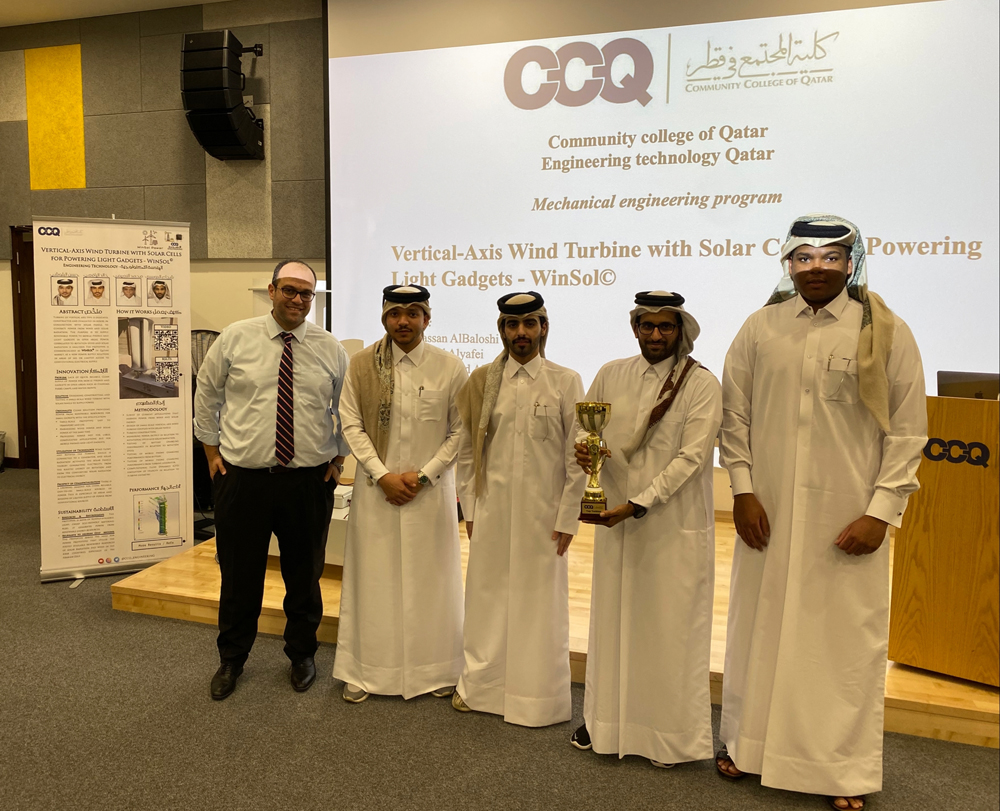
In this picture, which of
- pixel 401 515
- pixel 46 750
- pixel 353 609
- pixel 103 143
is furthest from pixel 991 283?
pixel 103 143

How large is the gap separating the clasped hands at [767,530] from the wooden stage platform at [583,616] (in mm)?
891

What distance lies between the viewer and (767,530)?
88.6 inches

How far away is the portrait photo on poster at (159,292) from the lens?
436 cm

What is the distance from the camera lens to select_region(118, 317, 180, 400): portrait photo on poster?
170 inches

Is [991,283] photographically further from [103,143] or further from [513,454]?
[103,143]

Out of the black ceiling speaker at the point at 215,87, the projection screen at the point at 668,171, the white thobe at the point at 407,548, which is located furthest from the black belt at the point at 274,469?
the black ceiling speaker at the point at 215,87

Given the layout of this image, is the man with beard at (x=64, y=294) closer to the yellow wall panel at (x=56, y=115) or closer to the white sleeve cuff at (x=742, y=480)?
the yellow wall panel at (x=56, y=115)

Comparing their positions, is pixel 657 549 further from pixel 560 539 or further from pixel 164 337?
pixel 164 337

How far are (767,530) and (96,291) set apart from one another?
13.0 feet

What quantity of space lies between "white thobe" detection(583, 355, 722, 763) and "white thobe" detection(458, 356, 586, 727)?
20 centimetres

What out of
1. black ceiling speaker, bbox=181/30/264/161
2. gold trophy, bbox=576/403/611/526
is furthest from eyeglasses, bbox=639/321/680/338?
black ceiling speaker, bbox=181/30/264/161

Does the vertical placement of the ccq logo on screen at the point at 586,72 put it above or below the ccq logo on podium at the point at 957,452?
above

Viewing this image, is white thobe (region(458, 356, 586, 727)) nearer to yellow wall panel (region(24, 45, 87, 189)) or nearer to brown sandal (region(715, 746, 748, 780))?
brown sandal (region(715, 746, 748, 780))

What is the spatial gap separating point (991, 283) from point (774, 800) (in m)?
3.32
